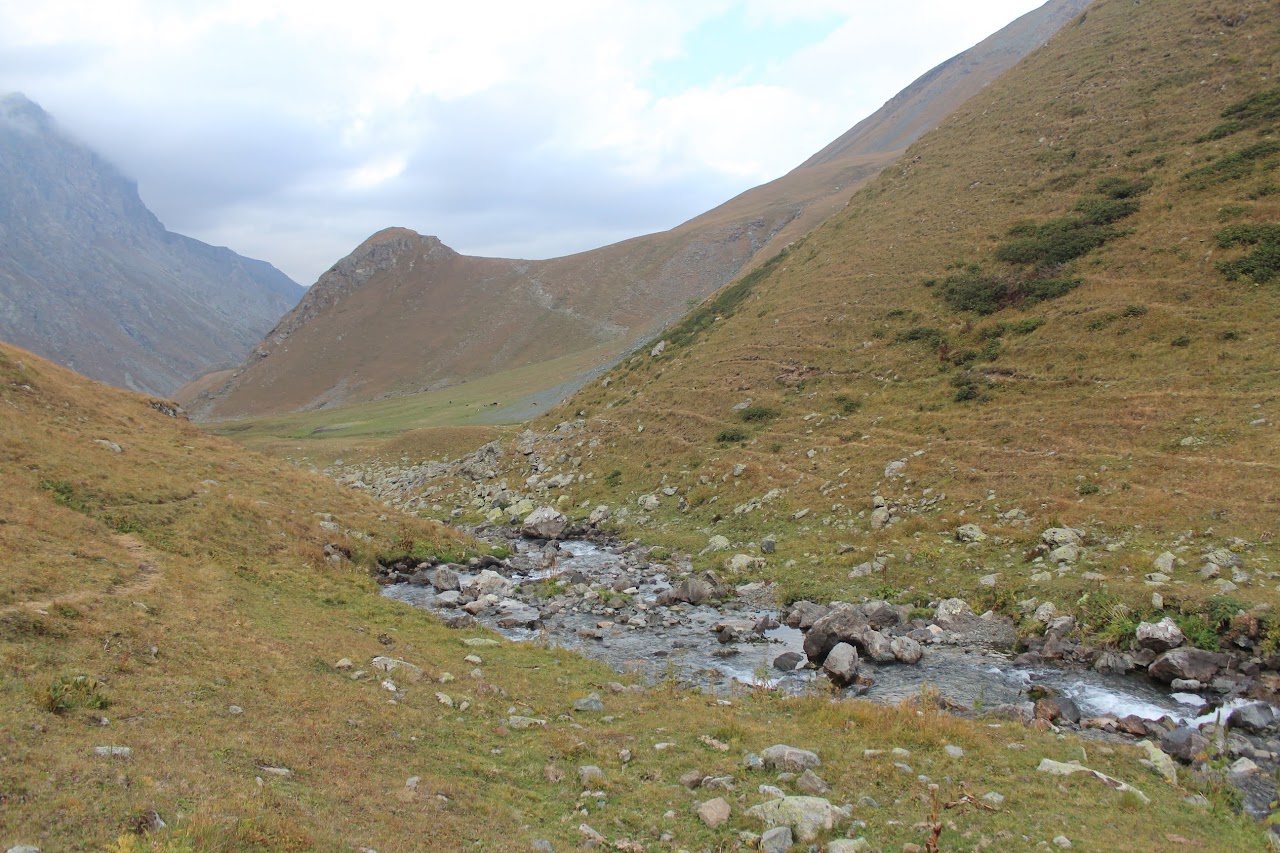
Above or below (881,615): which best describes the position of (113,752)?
above

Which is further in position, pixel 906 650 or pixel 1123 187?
pixel 1123 187

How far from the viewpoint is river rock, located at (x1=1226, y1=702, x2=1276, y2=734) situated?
13148 millimetres

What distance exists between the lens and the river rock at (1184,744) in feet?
39.9

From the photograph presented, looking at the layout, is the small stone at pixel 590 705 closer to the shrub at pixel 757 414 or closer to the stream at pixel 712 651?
the stream at pixel 712 651

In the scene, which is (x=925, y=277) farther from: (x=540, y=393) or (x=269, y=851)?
(x=540, y=393)

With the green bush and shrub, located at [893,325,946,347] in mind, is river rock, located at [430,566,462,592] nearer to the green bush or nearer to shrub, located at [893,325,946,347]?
shrub, located at [893,325,946,347]

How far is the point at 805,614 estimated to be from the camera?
21.6 meters

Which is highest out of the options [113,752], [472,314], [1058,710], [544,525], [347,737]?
[472,314]

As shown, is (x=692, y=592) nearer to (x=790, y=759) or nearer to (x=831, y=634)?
(x=831, y=634)

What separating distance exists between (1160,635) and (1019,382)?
18.8 m

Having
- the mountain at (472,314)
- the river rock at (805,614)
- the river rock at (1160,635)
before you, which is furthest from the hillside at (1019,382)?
the mountain at (472,314)

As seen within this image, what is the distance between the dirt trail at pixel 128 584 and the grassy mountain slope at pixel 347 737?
86mm

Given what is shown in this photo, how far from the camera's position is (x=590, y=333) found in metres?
161

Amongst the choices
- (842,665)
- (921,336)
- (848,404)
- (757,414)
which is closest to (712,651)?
(842,665)
